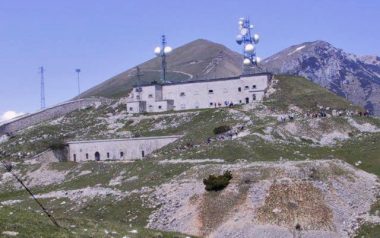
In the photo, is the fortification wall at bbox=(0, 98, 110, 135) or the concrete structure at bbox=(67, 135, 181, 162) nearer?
the concrete structure at bbox=(67, 135, 181, 162)

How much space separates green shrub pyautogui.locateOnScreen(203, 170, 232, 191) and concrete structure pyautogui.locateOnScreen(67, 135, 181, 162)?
32983 mm

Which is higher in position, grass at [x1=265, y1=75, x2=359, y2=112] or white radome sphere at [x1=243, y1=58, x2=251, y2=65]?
white radome sphere at [x1=243, y1=58, x2=251, y2=65]

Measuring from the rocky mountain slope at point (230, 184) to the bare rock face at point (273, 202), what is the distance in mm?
107

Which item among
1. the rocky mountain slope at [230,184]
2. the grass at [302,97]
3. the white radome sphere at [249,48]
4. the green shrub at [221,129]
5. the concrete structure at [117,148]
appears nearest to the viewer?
the rocky mountain slope at [230,184]

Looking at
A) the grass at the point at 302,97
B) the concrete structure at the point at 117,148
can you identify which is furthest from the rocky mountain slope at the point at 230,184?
the concrete structure at the point at 117,148

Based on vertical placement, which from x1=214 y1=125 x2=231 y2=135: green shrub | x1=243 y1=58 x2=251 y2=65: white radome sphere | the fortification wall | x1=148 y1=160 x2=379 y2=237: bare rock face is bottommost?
x1=148 y1=160 x2=379 y2=237: bare rock face

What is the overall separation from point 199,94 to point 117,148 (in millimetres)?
26945

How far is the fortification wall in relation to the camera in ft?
433

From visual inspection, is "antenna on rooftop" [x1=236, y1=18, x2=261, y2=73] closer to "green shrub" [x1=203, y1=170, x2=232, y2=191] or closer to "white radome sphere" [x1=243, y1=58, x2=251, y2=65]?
"white radome sphere" [x1=243, y1=58, x2=251, y2=65]

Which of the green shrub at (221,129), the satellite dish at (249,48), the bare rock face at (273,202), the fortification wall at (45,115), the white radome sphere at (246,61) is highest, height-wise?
the satellite dish at (249,48)

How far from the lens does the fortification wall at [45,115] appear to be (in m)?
132

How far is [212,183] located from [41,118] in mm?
97048

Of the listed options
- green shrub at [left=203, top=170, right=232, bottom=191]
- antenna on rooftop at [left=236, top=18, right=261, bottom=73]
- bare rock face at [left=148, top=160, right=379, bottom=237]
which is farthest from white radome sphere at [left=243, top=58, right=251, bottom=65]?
green shrub at [left=203, top=170, right=232, bottom=191]

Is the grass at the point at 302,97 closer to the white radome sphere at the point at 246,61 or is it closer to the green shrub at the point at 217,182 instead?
the white radome sphere at the point at 246,61
